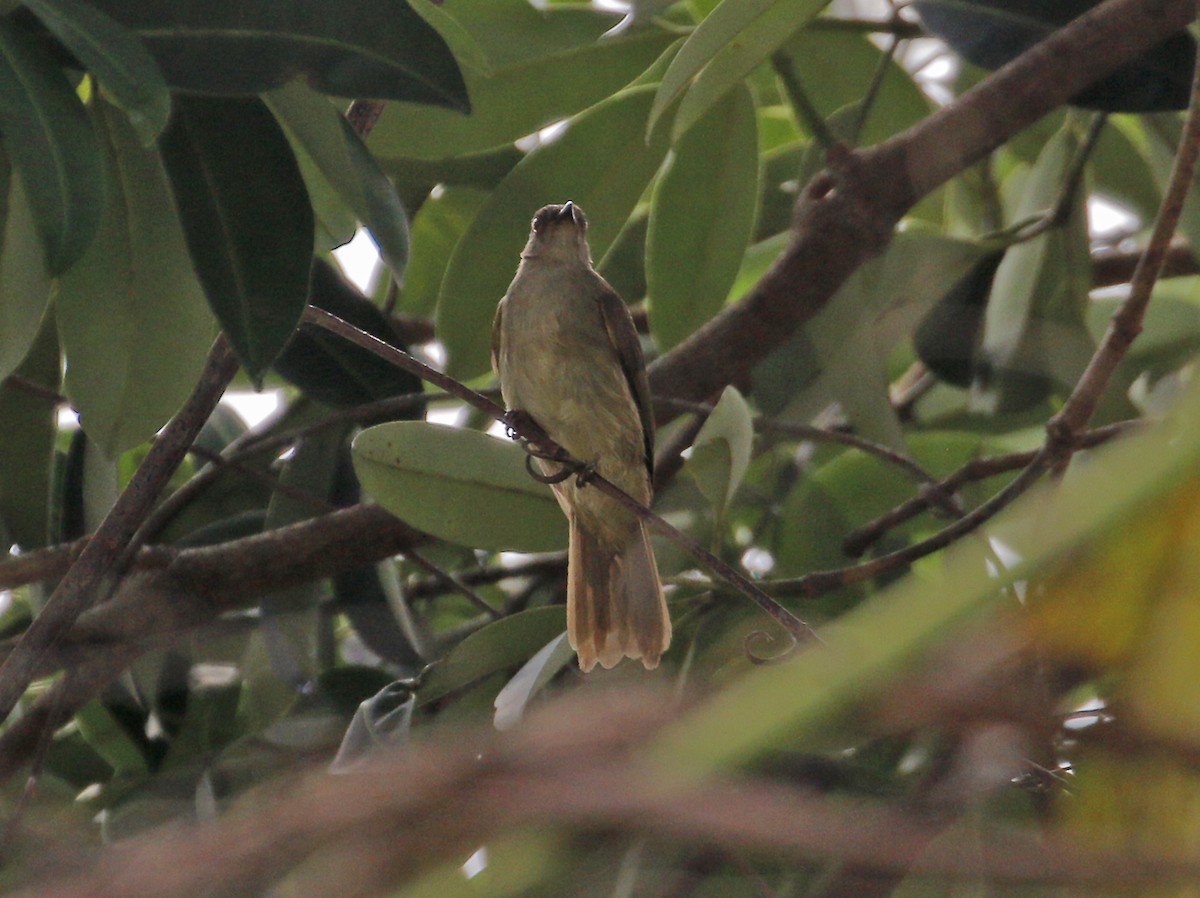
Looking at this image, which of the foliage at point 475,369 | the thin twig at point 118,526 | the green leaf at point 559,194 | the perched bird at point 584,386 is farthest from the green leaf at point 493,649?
the green leaf at point 559,194

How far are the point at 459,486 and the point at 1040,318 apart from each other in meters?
1.23

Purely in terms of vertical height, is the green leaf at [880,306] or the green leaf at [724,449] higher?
the green leaf at [880,306]

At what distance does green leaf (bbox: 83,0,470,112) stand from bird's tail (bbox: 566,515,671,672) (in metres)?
0.88

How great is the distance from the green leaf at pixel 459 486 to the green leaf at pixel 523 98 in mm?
545

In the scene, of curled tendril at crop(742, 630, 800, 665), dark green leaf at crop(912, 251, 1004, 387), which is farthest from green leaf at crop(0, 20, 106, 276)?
dark green leaf at crop(912, 251, 1004, 387)

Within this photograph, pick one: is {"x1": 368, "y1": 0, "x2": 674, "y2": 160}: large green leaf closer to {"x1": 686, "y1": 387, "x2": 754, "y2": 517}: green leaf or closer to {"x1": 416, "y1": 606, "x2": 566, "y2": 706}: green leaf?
{"x1": 686, "y1": 387, "x2": 754, "y2": 517}: green leaf

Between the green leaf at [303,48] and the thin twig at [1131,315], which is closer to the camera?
the green leaf at [303,48]

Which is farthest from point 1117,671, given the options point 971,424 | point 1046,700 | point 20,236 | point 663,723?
point 971,424

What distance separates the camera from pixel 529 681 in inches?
71.5

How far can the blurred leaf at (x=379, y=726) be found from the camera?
1.66m

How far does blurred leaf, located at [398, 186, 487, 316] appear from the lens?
2.88 meters

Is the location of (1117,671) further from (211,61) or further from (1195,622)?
(211,61)

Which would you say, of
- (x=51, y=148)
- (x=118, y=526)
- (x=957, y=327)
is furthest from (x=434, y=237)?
(x=51, y=148)

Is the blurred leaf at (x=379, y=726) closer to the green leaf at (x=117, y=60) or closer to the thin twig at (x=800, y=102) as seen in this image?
the green leaf at (x=117, y=60)
